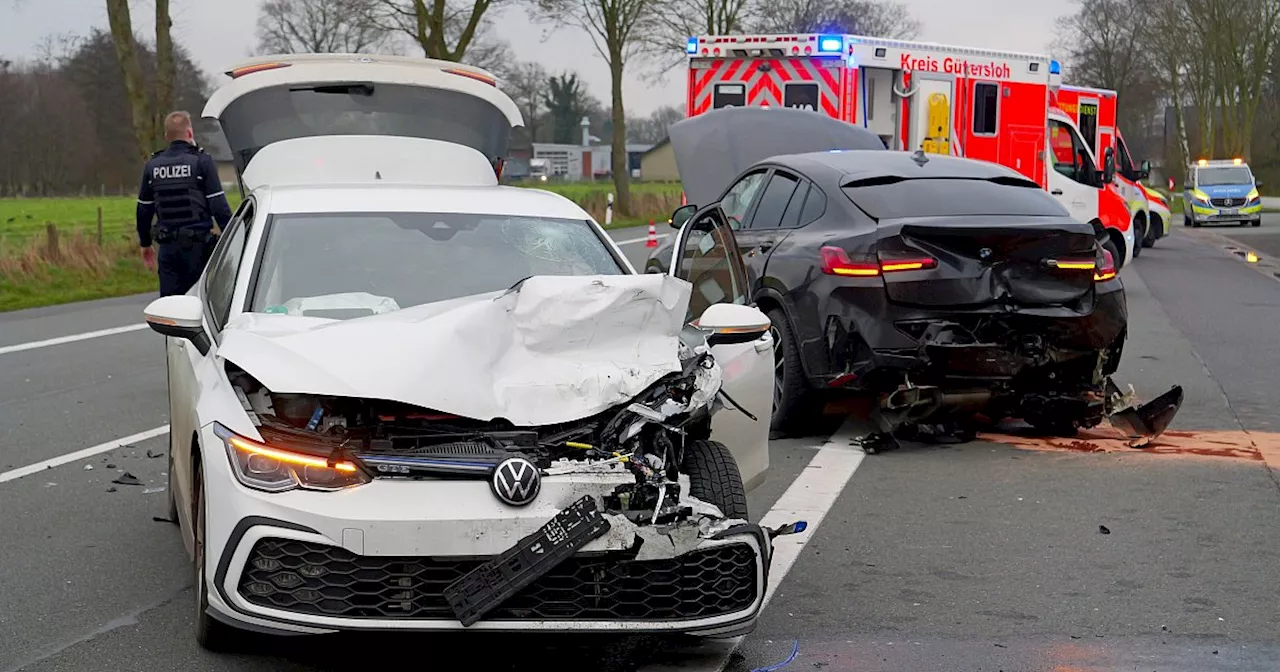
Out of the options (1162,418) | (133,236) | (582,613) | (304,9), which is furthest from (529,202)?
(304,9)

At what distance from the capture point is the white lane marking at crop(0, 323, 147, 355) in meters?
12.8

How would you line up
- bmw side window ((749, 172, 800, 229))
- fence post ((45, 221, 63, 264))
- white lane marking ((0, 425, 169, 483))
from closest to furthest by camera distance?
white lane marking ((0, 425, 169, 483))
bmw side window ((749, 172, 800, 229))
fence post ((45, 221, 63, 264))

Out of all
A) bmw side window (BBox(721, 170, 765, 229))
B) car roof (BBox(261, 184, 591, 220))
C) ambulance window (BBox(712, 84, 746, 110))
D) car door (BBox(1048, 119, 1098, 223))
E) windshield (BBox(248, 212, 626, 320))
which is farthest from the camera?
car door (BBox(1048, 119, 1098, 223))

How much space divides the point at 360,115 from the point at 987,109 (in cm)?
1084

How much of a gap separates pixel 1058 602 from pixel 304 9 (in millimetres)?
70684

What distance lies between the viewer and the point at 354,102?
9.41m

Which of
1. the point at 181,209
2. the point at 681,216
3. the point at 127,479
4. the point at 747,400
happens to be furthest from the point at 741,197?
the point at 747,400

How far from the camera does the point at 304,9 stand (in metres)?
71.5

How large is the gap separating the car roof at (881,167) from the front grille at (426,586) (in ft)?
15.9

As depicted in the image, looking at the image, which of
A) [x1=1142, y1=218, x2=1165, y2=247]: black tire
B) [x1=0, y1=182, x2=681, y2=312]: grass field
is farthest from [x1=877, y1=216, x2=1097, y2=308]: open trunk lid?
[x1=1142, y1=218, x2=1165, y2=247]: black tire

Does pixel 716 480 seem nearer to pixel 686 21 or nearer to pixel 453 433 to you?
pixel 453 433

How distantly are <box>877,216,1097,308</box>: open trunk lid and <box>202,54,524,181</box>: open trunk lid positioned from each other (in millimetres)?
3117

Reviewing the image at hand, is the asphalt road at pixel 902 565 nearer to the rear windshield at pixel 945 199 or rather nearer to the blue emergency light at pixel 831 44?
the rear windshield at pixel 945 199

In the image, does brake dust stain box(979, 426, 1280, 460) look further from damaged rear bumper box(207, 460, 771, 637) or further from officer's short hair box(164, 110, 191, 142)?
officer's short hair box(164, 110, 191, 142)
